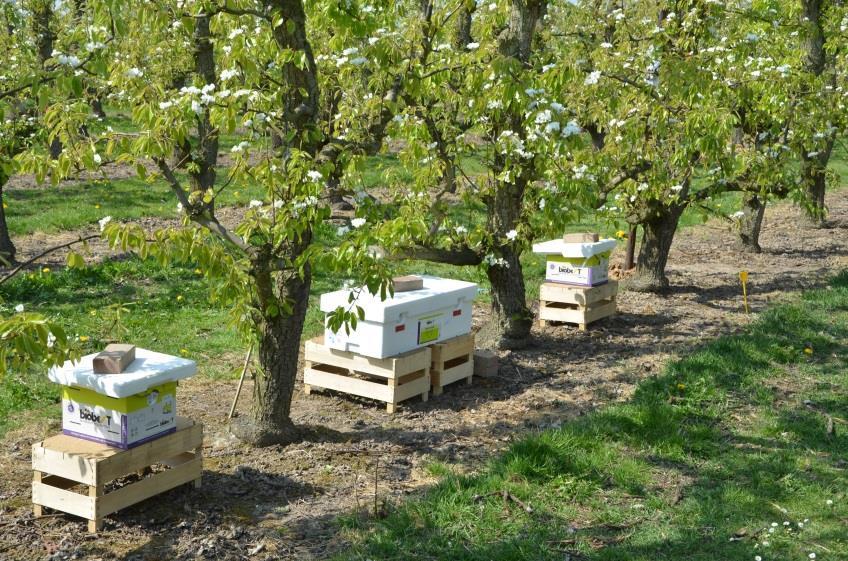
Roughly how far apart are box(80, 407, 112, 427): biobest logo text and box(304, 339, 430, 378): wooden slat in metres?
2.91

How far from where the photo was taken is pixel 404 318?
864 centimetres

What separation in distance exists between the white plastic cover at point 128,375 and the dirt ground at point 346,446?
944 millimetres

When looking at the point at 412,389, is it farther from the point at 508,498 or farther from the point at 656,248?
the point at 656,248

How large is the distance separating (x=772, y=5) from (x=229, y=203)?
34.6 ft

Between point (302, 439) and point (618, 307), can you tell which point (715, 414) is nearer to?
point (302, 439)

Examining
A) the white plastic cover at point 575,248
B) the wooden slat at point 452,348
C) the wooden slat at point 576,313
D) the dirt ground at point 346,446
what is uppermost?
the white plastic cover at point 575,248

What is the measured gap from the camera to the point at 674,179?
11.5 m

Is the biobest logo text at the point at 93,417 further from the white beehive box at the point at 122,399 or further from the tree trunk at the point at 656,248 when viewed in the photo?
the tree trunk at the point at 656,248

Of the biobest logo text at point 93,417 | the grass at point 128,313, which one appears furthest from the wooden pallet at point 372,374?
the biobest logo text at point 93,417

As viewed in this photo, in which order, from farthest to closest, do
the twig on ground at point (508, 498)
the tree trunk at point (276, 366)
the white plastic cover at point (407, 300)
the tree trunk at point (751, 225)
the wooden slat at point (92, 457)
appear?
the tree trunk at point (751, 225) → the white plastic cover at point (407, 300) → the tree trunk at point (276, 366) → the twig on ground at point (508, 498) → the wooden slat at point (92, 457)

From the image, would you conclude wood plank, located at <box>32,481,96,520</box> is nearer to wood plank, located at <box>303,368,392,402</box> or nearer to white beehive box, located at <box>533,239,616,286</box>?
wood plank, located at <box>303,368,392,402</box>

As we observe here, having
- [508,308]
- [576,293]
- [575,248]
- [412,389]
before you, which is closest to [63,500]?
[412,389]

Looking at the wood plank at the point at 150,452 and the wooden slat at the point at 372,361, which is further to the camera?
the wooden slat at the point at 372,361

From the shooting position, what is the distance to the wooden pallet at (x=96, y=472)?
236 inches
